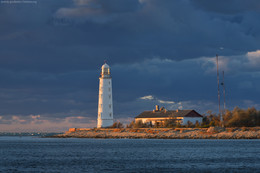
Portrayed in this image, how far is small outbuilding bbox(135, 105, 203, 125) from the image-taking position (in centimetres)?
11069

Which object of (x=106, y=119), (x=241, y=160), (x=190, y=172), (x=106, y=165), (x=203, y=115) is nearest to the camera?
(x=190, y=172)

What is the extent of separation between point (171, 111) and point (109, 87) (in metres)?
19.3

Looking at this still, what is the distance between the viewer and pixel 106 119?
351ft

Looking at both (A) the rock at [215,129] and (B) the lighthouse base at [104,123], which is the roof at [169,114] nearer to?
(B) the lighthouse base at [104,123]

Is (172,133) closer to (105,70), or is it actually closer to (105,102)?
(105,102)

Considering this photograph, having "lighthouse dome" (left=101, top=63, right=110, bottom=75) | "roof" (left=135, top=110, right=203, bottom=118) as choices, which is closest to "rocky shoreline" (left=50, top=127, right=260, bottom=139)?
"roof" (left=135, top=110, right=203, bottom=118)

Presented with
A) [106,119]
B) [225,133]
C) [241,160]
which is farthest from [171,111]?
[241,160]

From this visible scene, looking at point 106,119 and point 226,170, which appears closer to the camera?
point 226,170

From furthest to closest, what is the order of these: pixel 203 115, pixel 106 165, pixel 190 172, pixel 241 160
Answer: pixel 203 115
pixel 241 160
pixel 106 165
pixel 190 172

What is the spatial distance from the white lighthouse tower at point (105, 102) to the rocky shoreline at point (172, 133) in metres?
2.31

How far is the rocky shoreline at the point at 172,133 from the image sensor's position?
85375 millimetres

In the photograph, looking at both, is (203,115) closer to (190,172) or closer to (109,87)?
(109,87)

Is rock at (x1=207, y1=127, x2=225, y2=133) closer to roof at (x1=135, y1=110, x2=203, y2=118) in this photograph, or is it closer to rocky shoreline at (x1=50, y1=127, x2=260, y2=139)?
rocky shoreline at (x1=50, y1=127, x2=260, y2=139)

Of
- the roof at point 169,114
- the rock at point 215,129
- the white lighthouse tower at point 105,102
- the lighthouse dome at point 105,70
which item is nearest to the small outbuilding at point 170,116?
the roof at point 169,114
